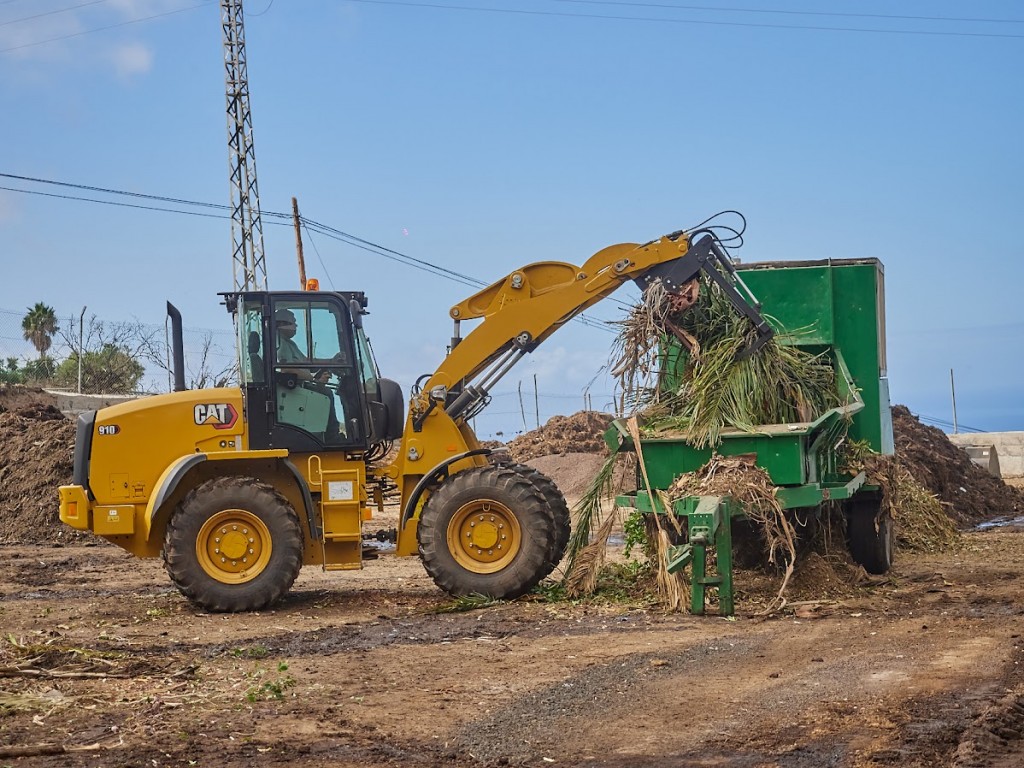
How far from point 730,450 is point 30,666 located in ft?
17.6

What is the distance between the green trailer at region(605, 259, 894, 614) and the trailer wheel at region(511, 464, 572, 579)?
670 mm

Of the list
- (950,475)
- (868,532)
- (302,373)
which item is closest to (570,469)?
(950,475)

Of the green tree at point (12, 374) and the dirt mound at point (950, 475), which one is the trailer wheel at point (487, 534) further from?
the green tree at point (12, 374)

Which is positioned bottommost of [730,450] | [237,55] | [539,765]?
[539,765]

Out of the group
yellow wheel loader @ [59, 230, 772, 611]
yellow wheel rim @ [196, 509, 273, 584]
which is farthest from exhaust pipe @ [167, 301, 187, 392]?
yellow wheel rim @ [196, 509, 273, 584]

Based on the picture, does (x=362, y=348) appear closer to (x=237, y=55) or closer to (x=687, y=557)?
(x=687, y=557)

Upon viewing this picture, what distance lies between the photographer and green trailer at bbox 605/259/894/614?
1001cm

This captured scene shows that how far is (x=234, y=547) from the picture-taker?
10992 mm

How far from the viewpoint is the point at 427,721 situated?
21.3ft

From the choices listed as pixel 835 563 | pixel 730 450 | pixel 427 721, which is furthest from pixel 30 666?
pixel 835 563

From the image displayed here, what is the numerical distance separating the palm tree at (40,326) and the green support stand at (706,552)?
95.1 feet

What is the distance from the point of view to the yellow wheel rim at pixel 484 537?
11.0 m

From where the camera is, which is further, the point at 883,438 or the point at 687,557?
the point at 883,438

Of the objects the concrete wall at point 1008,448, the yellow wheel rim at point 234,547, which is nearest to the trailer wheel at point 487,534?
the yellow wheel rim at point 234,547
